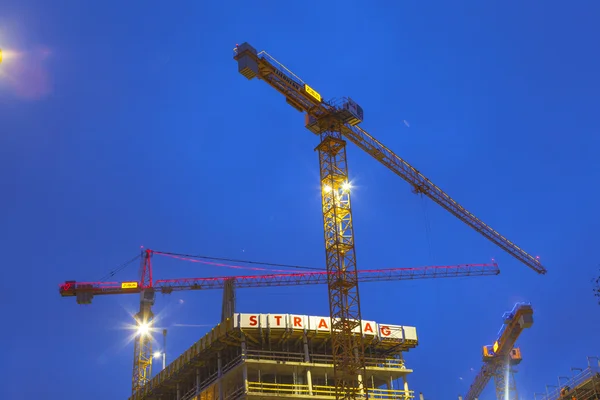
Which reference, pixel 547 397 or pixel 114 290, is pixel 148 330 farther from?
pixel 547 397

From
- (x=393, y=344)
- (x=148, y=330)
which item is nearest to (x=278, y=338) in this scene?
(x=393, y=344)

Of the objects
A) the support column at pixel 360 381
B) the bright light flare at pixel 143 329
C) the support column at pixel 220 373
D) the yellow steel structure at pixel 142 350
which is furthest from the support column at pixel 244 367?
Result: the bright light flare at pixel 143 329

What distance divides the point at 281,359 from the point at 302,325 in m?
3.83

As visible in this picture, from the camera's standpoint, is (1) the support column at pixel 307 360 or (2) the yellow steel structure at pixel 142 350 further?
(2) the yellow steel structure at pixel 142 350

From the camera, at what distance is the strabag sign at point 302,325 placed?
240ft

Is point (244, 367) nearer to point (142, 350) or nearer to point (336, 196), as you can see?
point (336, 196)

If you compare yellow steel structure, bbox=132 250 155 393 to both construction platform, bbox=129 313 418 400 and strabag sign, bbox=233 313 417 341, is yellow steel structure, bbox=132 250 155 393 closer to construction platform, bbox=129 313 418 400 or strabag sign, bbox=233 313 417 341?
construction platform, bbox=129 313 418 400

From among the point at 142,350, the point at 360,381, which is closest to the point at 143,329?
the point at 142,350

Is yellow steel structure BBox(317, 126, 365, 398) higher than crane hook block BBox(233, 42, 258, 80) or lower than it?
lower

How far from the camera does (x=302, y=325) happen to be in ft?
244

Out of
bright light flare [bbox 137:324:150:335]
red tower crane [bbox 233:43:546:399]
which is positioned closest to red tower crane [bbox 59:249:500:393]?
bright light flare [bbox 137:324:150:335]

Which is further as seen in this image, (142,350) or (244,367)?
(142,350)

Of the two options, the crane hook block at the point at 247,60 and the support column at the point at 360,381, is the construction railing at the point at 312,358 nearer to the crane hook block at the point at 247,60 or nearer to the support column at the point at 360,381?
the support column at the point at 360,381

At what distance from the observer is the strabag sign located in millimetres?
73125
